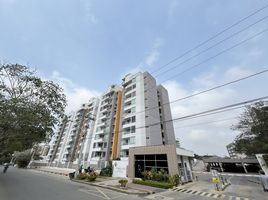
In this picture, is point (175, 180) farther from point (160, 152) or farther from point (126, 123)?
point (126, 123)

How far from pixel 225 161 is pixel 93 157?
37.0 metres

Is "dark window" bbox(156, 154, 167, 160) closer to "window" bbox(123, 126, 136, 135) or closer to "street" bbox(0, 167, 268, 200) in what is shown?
"street" bbox(0, 167, 268, 200)

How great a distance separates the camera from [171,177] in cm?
1770

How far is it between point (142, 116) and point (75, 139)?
125 ft

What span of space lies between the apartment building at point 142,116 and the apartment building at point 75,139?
18450 mm

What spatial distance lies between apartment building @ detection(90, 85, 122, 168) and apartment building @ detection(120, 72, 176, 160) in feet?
14.7

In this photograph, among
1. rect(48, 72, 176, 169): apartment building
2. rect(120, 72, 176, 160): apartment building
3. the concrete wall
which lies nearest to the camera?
the concrete wall

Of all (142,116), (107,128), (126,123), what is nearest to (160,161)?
(142,116)

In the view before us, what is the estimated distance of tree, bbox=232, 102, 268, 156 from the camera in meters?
25.5

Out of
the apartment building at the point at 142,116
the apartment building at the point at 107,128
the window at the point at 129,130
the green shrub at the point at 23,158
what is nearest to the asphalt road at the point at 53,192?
the apartment building at the point at 142,116

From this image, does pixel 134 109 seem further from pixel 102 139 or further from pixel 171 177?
pixel 171 177

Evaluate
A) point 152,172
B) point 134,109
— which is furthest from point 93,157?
point 152,172

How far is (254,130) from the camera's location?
26625 millimetres

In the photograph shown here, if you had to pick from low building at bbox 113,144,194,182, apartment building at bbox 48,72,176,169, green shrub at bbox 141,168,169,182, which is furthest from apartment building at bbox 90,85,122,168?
green shrub at bbox 141,168,169,182
